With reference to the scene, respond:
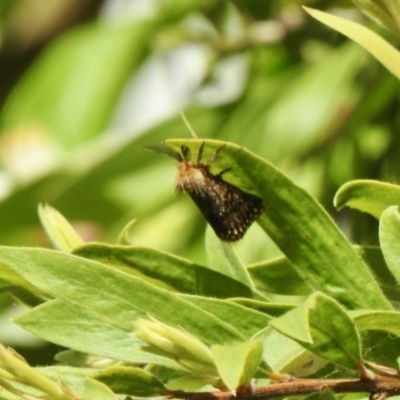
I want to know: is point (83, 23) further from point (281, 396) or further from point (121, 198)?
point (281, 396)

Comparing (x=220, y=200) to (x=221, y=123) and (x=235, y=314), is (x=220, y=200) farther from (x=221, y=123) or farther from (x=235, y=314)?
(x=221, y=123)

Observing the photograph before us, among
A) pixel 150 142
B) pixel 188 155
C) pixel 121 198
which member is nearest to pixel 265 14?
pixel 150 142

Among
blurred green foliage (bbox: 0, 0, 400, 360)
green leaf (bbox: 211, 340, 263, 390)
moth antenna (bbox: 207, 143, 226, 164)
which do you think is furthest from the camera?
blurred green foliage (bbox: 0, 0, 400, 360)

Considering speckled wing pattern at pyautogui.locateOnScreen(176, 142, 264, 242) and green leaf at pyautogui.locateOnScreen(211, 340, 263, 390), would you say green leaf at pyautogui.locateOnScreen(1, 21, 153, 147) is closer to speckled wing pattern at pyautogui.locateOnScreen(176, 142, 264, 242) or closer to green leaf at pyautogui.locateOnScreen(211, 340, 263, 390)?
speckled wing pattern at pyautogui.locateOnScreen(176, 142, 264, 242)

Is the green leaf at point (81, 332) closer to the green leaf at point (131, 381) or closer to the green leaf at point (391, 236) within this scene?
the green leaf at point (131, 381)

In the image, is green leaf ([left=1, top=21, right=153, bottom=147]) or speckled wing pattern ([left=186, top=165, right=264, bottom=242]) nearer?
speckled wing pattern ([left=186, top=165, right=264, bottom=242])

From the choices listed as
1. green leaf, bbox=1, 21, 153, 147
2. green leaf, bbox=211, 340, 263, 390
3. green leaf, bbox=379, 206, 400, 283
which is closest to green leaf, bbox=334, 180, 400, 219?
green leaf, bbox=379, 206, 400, 283

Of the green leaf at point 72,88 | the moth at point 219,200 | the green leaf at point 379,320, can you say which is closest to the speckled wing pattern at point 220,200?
the moth at point 219,200
